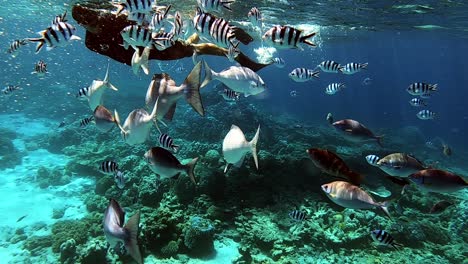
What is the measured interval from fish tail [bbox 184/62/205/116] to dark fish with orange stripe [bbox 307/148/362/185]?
65.7 inches

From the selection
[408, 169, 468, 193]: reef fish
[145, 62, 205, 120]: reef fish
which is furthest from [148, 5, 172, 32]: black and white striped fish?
[408, 169, 468, 193]: reef fish

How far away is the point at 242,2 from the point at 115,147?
40.2ft

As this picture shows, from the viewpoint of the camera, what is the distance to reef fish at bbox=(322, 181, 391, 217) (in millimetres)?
4121

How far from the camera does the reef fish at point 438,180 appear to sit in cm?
451

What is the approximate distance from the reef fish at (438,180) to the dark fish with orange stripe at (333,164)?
150cm

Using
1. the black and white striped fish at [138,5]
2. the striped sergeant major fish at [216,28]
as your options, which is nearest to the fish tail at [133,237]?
Answer: the striped sergeant major fish at [216,28]

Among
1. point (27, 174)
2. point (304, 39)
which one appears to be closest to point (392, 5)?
point (304, 39)

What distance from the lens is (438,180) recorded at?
15.1 feet

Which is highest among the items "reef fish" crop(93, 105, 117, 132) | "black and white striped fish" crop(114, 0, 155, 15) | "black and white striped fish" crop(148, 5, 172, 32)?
"black and white striped fish" crop(114, 0, 155, 15)

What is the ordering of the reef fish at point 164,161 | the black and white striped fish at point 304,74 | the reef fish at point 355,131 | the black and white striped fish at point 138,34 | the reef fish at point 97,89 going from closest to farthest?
the reef fish at point 164,161 < the black and white striped fish at point 138,34 < the reef fish at point 355,131 < the reef fish at point 97,89 < the black and white striped fish at point 304,74

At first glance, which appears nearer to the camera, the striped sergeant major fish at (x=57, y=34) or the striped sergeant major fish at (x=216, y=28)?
the striped sergeant major fish at (x=216, y=28)

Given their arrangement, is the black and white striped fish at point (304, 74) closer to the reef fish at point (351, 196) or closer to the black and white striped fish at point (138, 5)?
the reef fish at point (351, 196)

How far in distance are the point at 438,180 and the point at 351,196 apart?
1.60 meters

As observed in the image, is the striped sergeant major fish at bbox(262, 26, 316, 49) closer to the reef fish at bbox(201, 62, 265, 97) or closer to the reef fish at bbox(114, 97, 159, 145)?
the reef fish at bbox(201, 62, 265, 97)
